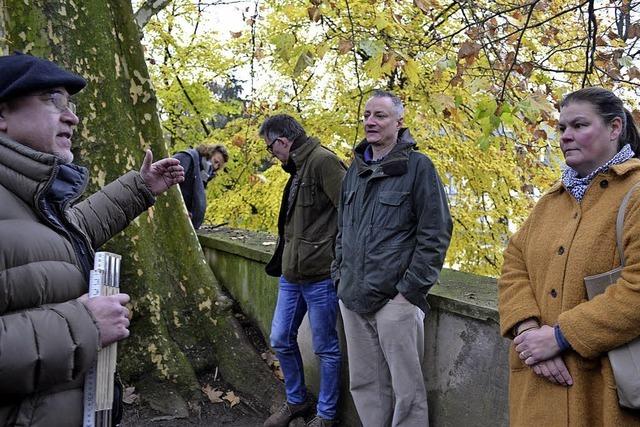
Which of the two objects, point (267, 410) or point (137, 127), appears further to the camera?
point (137, 127)

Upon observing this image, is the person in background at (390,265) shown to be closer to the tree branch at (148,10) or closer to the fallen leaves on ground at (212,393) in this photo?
the fallen leaves on ground at (212,393)

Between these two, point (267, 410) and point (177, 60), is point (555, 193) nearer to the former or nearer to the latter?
point (267, 410)

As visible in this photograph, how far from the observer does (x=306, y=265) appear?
14.8ft

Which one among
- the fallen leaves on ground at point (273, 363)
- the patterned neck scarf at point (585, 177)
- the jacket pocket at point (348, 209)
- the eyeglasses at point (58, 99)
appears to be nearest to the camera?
the eyeglasses at point (58, 99)

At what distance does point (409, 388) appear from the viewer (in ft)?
12.2

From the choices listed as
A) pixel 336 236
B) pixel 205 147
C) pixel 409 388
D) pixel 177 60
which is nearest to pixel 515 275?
pixel 409 388

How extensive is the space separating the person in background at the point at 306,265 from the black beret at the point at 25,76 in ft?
8.27

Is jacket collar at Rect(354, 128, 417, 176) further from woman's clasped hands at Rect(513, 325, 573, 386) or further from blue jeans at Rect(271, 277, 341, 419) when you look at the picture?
woman's clasped hands at Rect(513, 325, 573, 386)

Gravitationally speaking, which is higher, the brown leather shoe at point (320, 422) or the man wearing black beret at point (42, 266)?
the man wearing black beret at point (42, 266)

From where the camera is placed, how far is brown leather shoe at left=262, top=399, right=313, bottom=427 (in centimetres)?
475

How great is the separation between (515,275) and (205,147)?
19.4 feet

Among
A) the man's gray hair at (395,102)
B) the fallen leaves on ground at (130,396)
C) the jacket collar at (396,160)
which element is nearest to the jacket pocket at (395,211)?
the jacket collar at (396,160)

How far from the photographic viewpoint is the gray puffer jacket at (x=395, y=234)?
3.62m

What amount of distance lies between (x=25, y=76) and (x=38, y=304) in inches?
28.8
